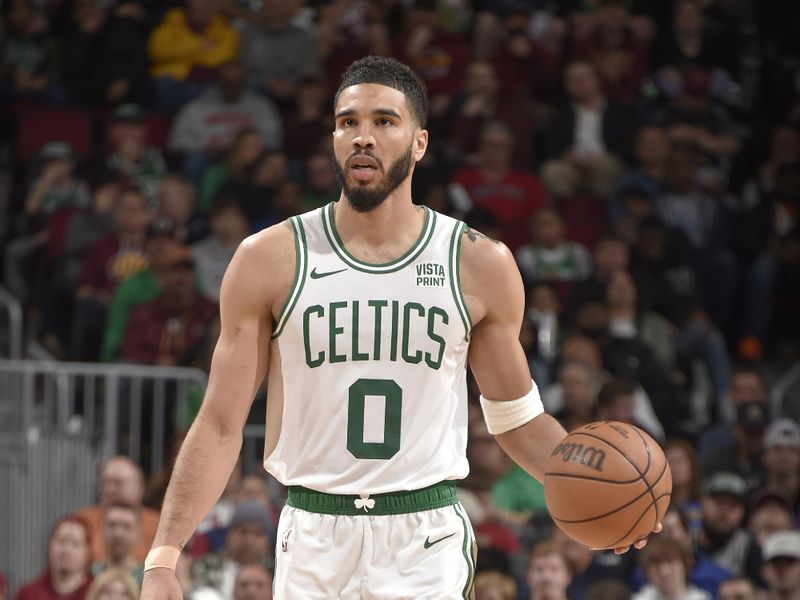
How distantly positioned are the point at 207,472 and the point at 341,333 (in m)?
0.56

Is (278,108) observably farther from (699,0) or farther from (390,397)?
(390,397)

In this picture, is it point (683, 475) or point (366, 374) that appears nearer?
point (366, 374)

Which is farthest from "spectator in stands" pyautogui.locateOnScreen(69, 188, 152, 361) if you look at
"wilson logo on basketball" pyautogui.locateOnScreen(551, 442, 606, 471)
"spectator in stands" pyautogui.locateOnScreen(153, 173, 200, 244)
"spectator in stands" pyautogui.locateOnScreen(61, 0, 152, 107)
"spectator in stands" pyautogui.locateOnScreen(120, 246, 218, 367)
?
"wilson logo on basketball" pyautogui.locateOnScreen(551, 442, 606, 471)

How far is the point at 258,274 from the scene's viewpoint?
459cm

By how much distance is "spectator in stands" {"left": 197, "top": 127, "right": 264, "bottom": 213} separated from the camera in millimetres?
12234

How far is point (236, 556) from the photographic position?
848 cm

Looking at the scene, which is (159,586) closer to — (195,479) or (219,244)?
(195,479)

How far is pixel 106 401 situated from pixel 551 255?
141 inches

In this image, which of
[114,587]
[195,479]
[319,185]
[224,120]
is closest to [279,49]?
[224,120]

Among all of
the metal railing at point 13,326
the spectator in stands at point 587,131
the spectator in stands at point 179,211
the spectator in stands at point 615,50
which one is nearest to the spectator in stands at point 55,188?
the spectator in stands at point 179,211

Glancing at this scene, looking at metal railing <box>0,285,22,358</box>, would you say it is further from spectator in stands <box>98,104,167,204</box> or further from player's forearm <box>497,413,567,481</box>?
player's forearm <box>497,413,567,481</box>

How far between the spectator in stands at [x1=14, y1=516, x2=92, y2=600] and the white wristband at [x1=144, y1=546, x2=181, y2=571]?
4.14 meters

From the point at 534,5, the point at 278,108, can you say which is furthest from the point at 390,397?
the point at 534,5

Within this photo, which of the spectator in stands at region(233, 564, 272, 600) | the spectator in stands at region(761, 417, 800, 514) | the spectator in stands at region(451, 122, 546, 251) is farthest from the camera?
the spectator in stands at region(451, 122, 546, 251)
